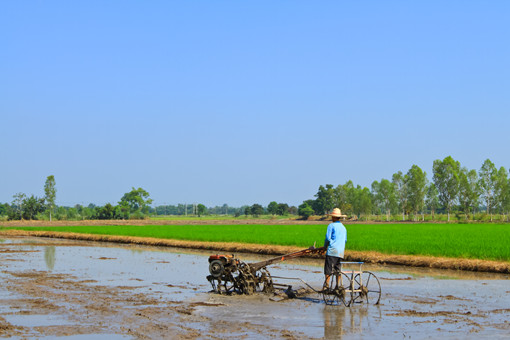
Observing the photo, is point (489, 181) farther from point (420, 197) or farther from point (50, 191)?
point (50, 191)

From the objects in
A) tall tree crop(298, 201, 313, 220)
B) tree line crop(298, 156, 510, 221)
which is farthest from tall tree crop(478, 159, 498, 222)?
tall tree crop(298, 201, 313, 220)

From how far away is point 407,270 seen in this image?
1906 cm

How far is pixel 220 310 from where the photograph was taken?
10.7 meters

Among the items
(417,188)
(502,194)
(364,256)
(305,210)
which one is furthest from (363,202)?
(364,256)

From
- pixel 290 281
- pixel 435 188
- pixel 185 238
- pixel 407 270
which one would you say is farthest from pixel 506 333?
pixel 435 188

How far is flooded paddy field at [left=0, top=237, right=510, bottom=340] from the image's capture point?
8.67 meters

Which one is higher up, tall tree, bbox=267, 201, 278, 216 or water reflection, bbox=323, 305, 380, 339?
tall tree, bbox=267, 201, 278, 216

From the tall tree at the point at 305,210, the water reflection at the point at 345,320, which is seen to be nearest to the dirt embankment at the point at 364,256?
the water reflection at the point at 345,320

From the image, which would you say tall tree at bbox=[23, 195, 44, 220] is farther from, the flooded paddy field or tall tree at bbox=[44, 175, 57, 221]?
the flooded paddy field

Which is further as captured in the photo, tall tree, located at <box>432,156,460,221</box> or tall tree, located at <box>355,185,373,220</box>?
tall tree, located at <box>355,185,373,220</box>

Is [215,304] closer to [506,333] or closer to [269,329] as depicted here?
[269,329]

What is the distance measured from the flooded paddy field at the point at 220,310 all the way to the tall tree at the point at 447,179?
7999 centimetres

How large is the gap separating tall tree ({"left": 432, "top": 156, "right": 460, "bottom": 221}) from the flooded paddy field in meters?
80.0

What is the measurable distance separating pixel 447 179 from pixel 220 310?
89591mm
